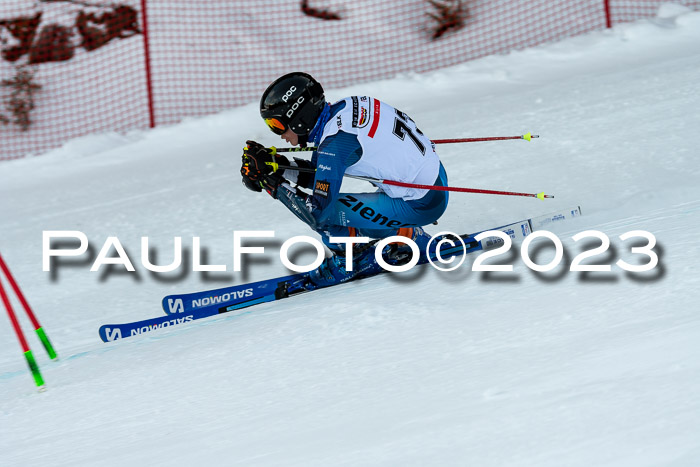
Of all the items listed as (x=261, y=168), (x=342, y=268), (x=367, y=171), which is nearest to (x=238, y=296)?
(x=342, y=268)

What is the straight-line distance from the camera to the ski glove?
4165 mm

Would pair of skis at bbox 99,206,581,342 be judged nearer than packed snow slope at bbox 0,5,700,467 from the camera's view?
No

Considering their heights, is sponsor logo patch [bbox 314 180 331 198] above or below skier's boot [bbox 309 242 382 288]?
above

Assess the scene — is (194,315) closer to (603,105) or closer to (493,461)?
(493,461)

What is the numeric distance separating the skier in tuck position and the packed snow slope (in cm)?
30

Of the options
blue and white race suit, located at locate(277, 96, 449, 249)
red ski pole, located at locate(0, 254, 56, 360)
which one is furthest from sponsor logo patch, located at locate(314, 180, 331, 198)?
red ski pole, located at locate(0, 254, 56, 360)

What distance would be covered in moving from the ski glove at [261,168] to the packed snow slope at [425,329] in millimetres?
635

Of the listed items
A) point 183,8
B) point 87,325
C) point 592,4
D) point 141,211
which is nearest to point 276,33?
point 183,8

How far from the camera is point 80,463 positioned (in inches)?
111

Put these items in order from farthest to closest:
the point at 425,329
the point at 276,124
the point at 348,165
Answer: the point at 276,124
the point at 348,165
the point at 425,329

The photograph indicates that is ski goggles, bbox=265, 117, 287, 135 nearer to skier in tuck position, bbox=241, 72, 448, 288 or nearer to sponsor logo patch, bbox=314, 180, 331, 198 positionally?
skier in tuck position, bbox=241, 72, 448, 288

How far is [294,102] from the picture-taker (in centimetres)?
405

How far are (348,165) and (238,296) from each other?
1.02 meters

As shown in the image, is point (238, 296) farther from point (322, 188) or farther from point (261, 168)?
point (322, 188)
